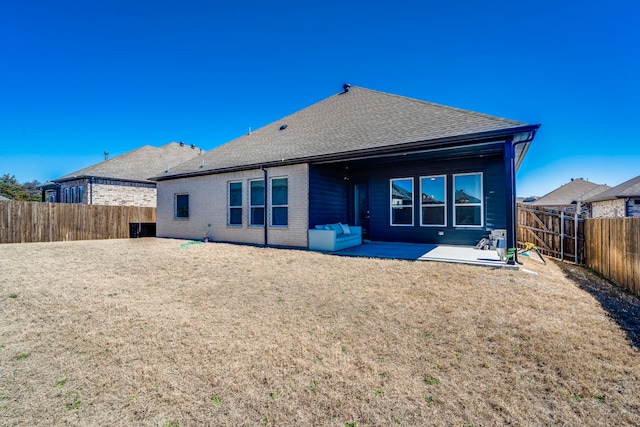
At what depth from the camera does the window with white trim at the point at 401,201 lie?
35.4ft

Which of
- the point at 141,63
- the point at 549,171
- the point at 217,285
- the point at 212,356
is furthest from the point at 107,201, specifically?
the point at 549,171

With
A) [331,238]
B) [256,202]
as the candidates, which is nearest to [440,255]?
[331,238]

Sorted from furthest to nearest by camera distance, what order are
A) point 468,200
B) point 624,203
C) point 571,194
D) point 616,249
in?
point 571,194, point 624,203, point 468,200, point 616,249

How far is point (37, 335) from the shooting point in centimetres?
333

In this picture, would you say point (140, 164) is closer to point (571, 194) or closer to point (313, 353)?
point (313, 353)

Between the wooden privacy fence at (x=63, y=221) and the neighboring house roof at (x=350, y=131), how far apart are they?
3.73 metres

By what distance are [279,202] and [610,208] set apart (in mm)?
24462

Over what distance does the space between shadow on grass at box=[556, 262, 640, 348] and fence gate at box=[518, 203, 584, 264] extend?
159 cm

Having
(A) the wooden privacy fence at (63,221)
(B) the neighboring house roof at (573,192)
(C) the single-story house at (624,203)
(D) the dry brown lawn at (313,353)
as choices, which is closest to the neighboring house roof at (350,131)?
(A) the wooden privacy fence at (63,221)

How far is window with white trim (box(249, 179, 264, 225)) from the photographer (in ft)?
36.2

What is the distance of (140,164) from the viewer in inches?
796

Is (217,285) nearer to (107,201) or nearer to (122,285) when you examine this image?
(122,285)

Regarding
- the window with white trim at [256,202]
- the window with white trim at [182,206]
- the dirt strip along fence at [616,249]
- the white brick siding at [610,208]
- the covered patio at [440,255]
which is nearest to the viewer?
A: the dirt strip along fence at [616,249]

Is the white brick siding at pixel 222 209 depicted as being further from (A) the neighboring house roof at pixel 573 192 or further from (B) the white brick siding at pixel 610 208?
(A) the neighboring house roof at pixel 573 192
